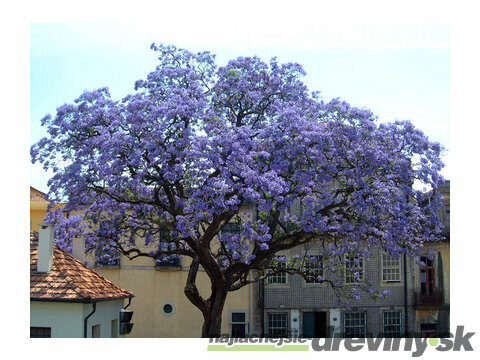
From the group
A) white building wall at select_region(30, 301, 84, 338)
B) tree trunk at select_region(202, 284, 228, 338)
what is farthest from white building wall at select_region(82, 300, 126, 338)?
tree trunk at select_region(202, 284, 228, 338)

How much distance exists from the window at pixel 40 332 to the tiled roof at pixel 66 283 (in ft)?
1.83

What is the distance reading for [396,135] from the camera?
12953mm

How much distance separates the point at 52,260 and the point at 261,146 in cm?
482

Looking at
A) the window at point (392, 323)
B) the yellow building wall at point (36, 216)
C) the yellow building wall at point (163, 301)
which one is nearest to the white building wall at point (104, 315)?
the yellow building wall at point (163, 301)

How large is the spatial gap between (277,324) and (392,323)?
368 centimetres

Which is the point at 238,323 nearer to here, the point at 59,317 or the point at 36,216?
the point at 36,216

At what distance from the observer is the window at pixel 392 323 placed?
822 inches

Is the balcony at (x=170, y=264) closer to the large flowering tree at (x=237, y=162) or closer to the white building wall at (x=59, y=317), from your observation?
the large flowering tree at (x=237, y=162)

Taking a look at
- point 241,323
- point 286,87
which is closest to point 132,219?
point 286,87

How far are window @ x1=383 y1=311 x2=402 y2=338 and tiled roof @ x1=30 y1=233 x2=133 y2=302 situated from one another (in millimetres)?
9857

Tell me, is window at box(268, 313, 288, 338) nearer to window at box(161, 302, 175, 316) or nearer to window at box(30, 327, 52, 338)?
window at box(161, 302, 175, 316)

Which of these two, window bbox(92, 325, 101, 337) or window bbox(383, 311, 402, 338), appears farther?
window bbox(383, 311, 402, 338)

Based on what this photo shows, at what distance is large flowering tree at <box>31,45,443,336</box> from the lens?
40.5 ft

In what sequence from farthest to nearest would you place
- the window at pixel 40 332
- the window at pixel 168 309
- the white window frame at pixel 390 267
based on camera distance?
the white window frame at pixel 390 267 → the window at pixel 168 309 → the window at pixel 40 332
